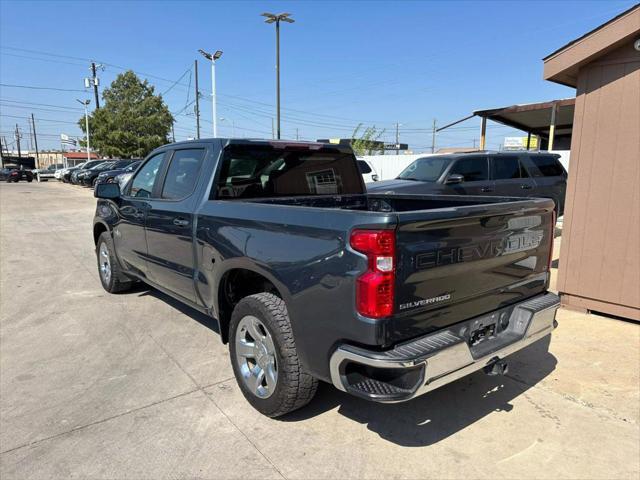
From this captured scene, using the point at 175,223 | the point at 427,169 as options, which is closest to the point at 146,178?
the point at 175,223

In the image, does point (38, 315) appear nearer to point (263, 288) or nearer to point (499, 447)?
point (263, 288)

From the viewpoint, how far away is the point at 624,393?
352 cm

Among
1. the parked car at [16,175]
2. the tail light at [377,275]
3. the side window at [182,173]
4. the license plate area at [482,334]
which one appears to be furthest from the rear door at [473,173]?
the parked car at [16,175]

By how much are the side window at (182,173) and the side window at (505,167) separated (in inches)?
299

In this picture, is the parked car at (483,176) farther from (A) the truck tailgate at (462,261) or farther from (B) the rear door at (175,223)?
(A) the truck tailgate at (462,261)

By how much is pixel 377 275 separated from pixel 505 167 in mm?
8877

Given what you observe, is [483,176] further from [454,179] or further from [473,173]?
[454,179]

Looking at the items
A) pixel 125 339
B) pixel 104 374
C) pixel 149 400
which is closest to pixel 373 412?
pixel 149 400

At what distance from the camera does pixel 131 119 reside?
38.4m

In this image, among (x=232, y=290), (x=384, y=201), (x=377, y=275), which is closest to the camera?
(x=377, y=275)

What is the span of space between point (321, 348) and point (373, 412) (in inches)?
39.7

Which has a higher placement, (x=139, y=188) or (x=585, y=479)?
(x=139, y=188)

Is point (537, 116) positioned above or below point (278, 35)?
below

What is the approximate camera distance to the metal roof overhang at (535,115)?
1686 centimetres
